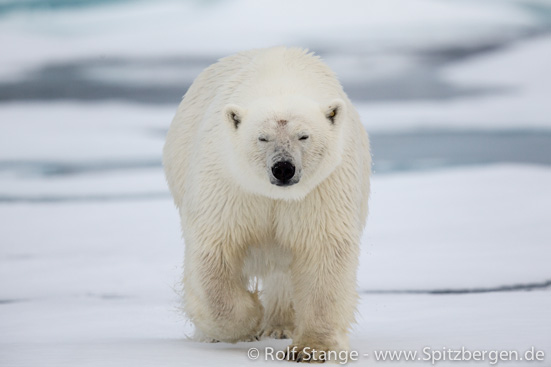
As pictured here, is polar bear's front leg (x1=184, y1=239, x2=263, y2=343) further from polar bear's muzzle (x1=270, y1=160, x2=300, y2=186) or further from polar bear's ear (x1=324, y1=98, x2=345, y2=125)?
polar bear's ear (x1=324, y1=98, x2=345, y2=125)

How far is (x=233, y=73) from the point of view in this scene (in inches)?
265

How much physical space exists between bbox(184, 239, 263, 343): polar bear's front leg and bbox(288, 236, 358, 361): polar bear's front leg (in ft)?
1.19

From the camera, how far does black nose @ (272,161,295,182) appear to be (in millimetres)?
5215

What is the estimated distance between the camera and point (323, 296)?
5.82 metres

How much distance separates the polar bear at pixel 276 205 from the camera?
5.52 metres

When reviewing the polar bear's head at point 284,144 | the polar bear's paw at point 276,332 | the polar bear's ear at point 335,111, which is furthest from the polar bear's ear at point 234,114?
the polar bear's paw at point 276,332

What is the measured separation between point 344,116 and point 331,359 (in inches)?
66.2

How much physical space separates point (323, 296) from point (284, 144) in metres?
1.19

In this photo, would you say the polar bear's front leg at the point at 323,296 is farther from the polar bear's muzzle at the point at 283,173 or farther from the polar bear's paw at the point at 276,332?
the polar bear's paw at the point at 276,332

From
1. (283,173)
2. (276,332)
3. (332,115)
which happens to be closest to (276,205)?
(283,173)

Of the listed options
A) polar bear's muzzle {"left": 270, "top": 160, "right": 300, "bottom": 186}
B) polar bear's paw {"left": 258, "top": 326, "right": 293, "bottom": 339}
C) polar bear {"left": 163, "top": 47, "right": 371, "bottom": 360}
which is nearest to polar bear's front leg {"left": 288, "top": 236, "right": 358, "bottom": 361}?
polar bear {"left": 163, "top": 47, "right": 371, "bottom": 360}

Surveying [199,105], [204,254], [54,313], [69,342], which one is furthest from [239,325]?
[54,313]

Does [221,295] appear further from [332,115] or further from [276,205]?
[332,115]

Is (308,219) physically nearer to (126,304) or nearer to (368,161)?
(368,161)
